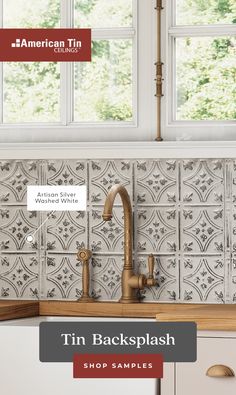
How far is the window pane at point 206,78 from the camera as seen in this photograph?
3.48m

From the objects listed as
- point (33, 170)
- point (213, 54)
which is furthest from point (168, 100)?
point (33, 170)

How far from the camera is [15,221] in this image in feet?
11.6

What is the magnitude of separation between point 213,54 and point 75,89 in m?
0.54

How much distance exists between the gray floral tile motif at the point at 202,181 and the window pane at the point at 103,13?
0.62 metres

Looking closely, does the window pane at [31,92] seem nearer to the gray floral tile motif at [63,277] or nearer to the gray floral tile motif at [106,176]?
the gray floral tile motif at [106,176]

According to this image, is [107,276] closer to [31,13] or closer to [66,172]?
[66,172]

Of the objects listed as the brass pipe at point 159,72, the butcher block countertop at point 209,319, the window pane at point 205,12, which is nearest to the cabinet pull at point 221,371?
the butcher block countertop at point 209,319

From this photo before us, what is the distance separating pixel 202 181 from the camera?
3406 millimetres

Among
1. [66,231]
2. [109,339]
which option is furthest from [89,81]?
[109,339]

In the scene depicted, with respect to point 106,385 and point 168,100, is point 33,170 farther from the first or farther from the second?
point 106,385

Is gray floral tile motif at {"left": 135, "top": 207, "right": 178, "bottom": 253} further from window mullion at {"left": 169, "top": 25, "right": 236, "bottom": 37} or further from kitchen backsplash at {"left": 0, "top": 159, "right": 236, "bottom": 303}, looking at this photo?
window mullion at {"left": 169, "top": 25, "right": 236, "bottom": 37}

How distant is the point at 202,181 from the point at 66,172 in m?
0.51

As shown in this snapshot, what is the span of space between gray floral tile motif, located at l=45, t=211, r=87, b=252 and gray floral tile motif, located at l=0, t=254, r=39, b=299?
95mm

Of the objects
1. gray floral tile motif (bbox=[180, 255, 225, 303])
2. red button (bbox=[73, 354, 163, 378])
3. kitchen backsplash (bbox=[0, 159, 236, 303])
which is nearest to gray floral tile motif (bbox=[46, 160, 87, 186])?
kitchen backsplash (bbox=[0, 159, 236, 303])
